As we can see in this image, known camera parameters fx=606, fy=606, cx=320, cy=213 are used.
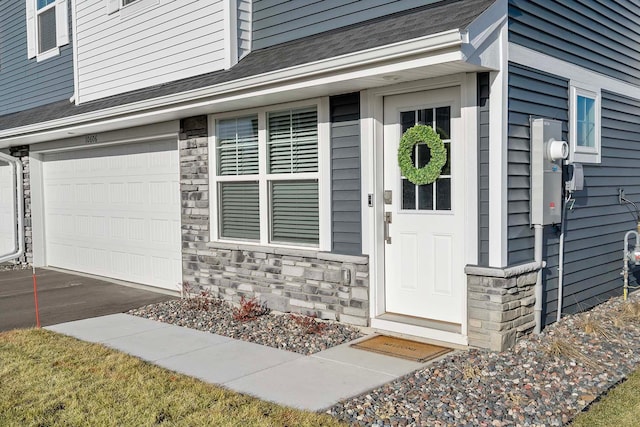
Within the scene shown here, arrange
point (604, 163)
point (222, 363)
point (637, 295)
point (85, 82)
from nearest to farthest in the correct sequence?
point (222, 363)
point (604, 163)
point (637, 295)
point (85, 82)

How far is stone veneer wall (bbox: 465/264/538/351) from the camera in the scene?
517 centimetres

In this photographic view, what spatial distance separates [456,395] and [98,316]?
4.66m

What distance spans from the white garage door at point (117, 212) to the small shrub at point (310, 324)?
2755 millimetres

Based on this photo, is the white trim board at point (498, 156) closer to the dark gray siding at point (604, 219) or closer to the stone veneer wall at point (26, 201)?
the dark gray siding at point (604, 219)

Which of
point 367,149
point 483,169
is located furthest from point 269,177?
point 483,169

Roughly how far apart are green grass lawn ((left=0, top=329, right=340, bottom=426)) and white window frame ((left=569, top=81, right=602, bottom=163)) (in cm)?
413

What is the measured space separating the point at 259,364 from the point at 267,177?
2599 mm

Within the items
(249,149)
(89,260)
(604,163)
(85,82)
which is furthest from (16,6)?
(604,163)

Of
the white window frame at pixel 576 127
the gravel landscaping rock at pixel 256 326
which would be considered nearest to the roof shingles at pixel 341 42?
the white window frame at pixel 576 127

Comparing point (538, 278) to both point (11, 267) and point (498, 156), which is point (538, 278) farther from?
point (11, 267)

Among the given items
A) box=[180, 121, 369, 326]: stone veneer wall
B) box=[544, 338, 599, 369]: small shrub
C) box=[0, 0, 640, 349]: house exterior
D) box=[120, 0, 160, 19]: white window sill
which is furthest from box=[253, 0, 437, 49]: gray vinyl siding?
box=[544, 338, 599, 369]: small shrub

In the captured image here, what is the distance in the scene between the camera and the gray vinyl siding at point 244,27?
7.41m

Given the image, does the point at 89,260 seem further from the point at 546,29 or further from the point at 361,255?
the point at 546,29

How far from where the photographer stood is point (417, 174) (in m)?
5.72
